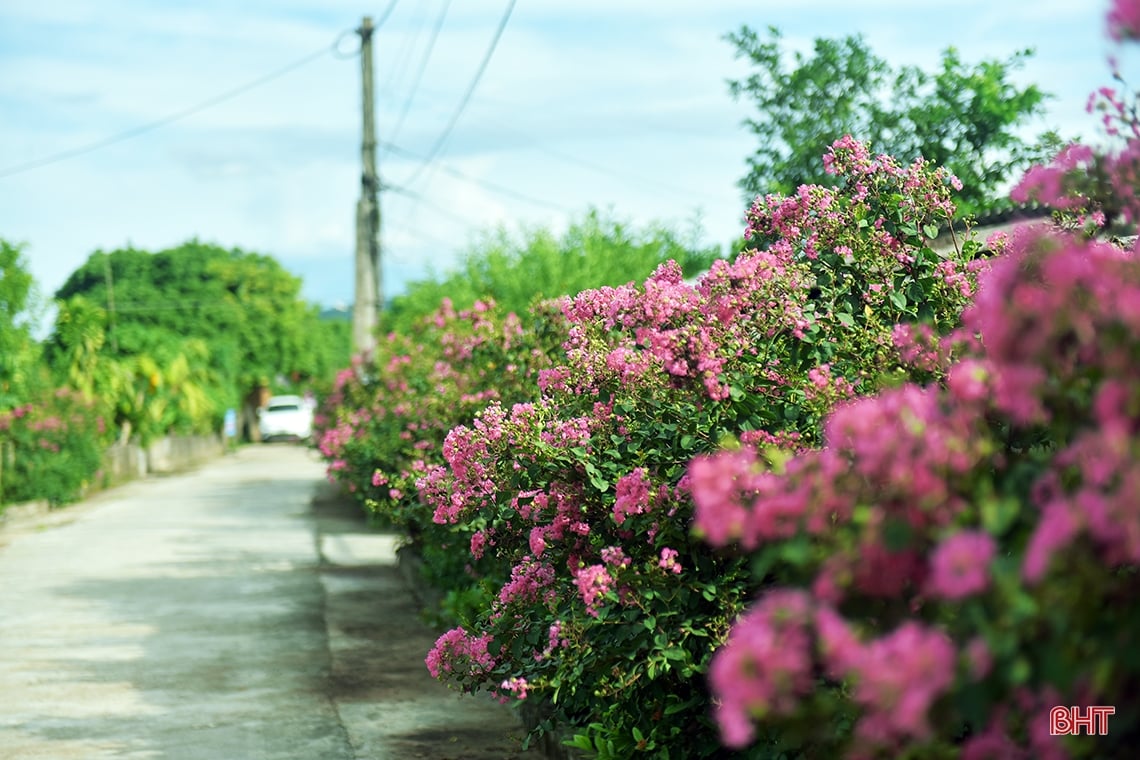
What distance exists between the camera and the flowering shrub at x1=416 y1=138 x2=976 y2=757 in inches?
197

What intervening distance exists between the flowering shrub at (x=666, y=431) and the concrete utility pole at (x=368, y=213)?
21938 millimetres

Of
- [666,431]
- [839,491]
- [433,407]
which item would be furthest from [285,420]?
[839,491]

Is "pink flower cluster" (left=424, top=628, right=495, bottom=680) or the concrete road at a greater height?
"pink flower cluster" (left=424, top=628, right=495, bottom=680)

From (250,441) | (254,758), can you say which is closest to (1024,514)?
(254,758)

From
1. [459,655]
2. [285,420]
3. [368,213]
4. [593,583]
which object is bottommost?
[459,655]

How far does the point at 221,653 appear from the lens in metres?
10.3

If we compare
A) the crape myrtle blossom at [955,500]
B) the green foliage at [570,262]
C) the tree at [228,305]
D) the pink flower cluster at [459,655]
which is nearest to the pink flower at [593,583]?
the pink flower cluster at [459,655]

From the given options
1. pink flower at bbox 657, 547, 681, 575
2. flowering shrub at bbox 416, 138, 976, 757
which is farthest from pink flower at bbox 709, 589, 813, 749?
pink flower at bbox 657, 547, 681, 575

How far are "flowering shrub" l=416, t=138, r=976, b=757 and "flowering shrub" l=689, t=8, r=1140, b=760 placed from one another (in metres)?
2.00

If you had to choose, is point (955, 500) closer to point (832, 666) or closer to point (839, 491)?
point (839, 491)

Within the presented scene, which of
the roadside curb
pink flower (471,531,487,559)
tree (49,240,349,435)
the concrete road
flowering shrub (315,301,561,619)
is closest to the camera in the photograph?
pink flower (471,531,487,559)

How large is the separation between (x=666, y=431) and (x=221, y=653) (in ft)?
20.3

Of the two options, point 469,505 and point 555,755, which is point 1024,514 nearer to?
point 469,505

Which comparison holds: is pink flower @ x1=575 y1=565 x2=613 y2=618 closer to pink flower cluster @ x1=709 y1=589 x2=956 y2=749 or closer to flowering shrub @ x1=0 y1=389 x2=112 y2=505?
pink flower cluster @ x1=709 y1=589 x2=956 y2=749
